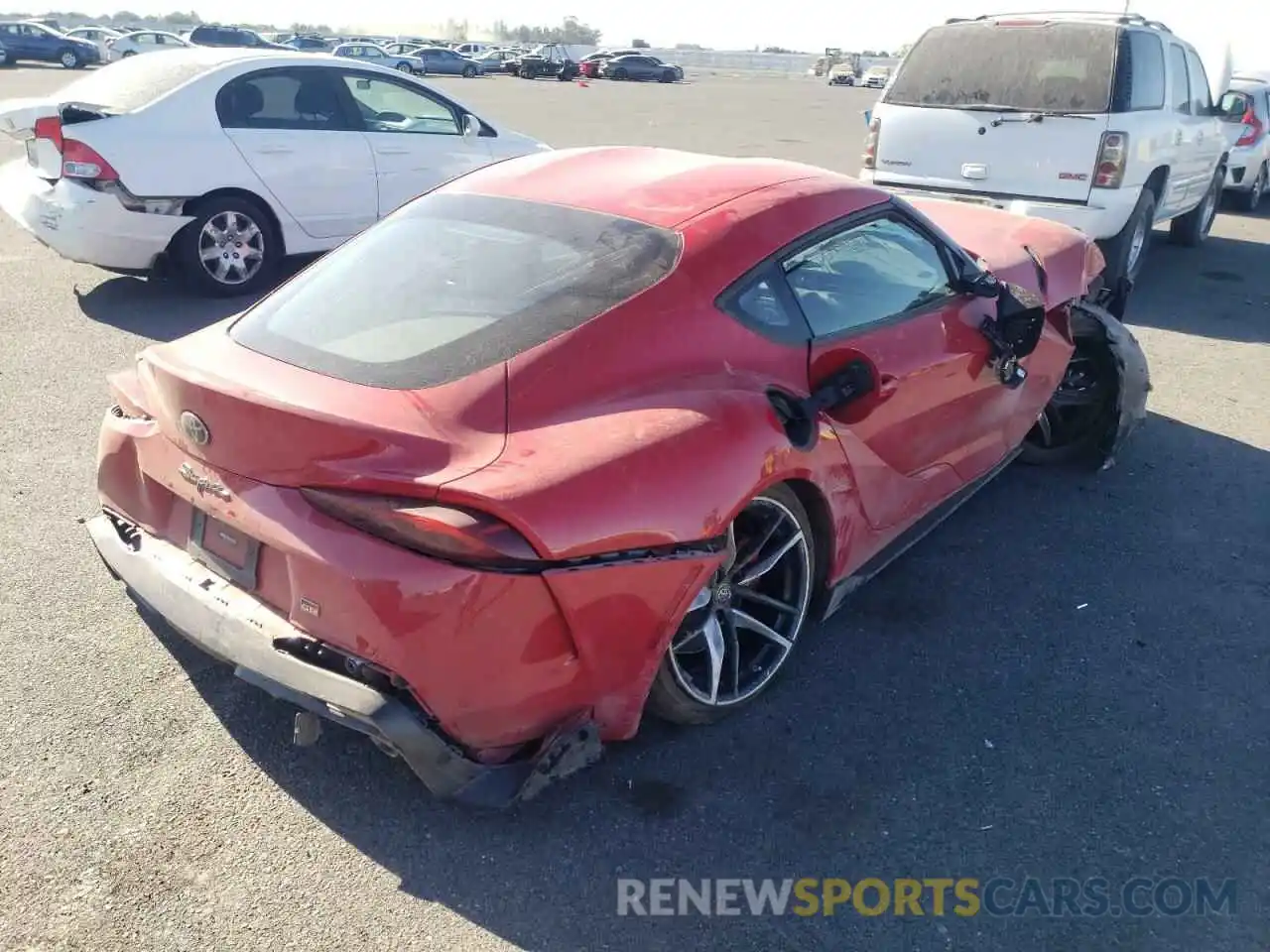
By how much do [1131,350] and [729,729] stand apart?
3.09 meters

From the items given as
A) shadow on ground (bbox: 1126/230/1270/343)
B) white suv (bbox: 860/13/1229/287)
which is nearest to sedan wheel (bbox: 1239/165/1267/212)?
shadow on ground (bbox: 1126/230/1270/343)

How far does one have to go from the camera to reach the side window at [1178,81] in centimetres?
873

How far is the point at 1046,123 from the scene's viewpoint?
7668 mm

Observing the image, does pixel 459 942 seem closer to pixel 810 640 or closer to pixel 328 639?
pixel 328 639

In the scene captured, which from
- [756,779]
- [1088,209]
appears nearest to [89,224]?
[756,779]

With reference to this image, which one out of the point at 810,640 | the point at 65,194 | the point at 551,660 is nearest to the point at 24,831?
the point at 551,660

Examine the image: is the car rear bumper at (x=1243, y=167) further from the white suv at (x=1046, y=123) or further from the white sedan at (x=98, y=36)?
the white sedan at (x=98, y=36)

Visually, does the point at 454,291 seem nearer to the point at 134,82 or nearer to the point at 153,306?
the point at 153,306

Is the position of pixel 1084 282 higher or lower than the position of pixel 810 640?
higher

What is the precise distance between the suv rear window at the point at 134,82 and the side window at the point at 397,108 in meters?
1.11

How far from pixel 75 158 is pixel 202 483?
5.18 metres

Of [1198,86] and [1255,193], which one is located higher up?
[1198,86]

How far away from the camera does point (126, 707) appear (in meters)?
3.15

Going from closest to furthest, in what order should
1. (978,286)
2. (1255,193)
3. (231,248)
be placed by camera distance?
(978,286) < (231,248) < (1255,193)
